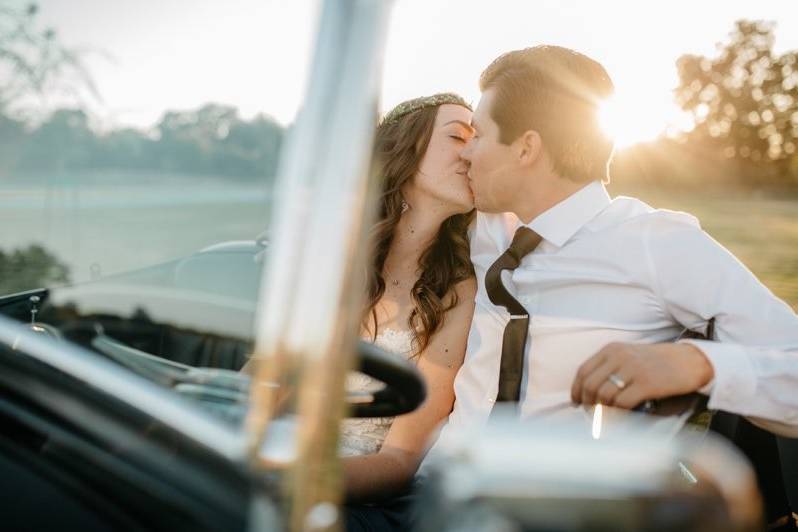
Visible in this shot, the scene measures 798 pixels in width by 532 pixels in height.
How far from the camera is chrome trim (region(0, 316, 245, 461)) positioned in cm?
96

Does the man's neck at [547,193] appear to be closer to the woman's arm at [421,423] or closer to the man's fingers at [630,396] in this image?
the woman's arm at [421,423]

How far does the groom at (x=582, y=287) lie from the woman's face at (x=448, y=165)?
12 cm

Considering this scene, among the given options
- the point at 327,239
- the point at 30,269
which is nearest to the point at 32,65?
the point at 30,269

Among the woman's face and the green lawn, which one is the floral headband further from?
the green lawn

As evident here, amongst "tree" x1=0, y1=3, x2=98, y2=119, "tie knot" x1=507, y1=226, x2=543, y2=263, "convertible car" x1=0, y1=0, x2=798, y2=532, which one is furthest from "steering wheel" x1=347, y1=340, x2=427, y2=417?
"tie knot" x1=507, y1=226, x2=543, y2=263

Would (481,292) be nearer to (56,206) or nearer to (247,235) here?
(247,235)

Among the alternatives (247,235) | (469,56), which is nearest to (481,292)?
(469,56)

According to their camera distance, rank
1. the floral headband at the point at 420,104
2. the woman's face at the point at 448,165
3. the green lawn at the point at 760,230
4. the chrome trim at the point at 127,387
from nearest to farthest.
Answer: the chrome trim at the point at 127,387
the woman's face at the point at 448,165
the floral headband at the point at 420,104
the green lawn at the point at 760,230

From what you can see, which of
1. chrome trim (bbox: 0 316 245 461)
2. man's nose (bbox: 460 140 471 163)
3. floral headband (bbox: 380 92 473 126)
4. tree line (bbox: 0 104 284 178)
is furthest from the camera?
floral headband (bbox: 380 92 473 126)

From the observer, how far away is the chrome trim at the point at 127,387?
963mm

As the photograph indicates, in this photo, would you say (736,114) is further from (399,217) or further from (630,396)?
(630,396)

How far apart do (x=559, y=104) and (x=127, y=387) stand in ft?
5.30

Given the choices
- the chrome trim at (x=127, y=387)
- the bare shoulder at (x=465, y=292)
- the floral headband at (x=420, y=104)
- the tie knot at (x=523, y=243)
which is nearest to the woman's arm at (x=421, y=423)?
the bare shoulder at (x=465, y=292)

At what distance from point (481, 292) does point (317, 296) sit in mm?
1498
